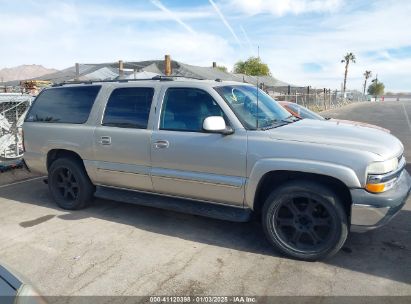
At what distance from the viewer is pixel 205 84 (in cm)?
407

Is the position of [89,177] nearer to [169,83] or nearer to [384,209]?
[169,83]

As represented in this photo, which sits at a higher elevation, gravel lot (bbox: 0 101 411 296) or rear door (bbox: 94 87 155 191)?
rear door (bbox: 94 87 155 191)

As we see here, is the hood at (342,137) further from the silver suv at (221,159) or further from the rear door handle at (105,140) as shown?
the rear door handle at (105,140)

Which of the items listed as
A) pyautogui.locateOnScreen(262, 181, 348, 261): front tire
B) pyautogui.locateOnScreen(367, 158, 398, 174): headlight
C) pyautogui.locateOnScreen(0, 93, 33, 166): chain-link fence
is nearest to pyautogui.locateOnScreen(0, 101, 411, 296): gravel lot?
pyautogui.locateOnScreen(262, 181, 348, 261): front tire

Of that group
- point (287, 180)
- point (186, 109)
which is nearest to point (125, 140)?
point (186, 109)

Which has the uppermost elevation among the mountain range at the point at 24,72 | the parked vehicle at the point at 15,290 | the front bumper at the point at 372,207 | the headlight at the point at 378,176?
the mountain range at the point at 24,72

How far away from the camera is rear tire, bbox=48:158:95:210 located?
4.98m

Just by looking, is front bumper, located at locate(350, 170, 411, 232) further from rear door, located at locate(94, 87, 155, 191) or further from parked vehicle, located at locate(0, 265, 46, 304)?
parked vehicle, located at locate(0, 265, 46, 304)

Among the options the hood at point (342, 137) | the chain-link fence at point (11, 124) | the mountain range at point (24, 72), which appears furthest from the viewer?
the mountain range at point (24, 72)

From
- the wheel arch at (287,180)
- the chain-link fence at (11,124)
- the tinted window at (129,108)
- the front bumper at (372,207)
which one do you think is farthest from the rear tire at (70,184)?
the front bumper at (372,207)

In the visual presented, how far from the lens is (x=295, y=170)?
3.40 m

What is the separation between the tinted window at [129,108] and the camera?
4363mm

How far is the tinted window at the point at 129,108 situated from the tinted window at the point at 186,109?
0.89 ft

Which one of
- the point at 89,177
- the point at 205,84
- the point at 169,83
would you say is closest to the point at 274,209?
the point at 205,84
